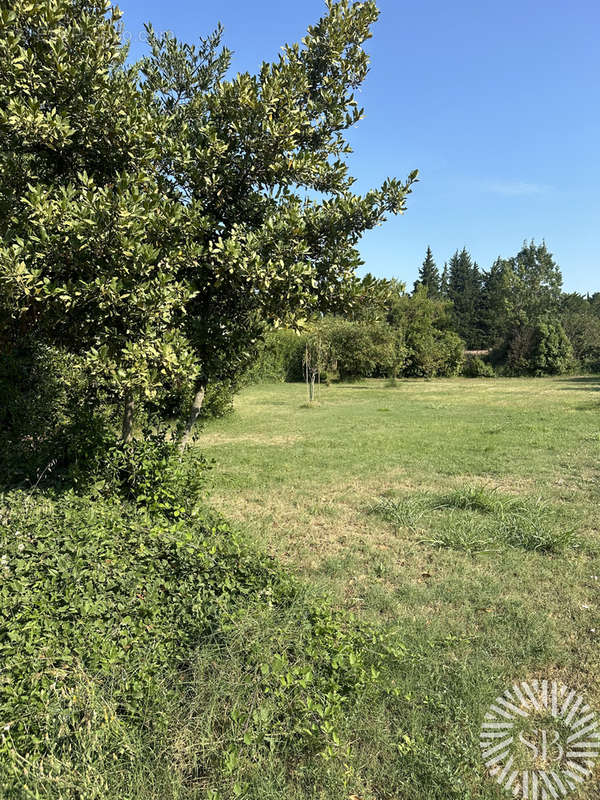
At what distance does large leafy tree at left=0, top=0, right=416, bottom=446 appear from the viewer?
9.15 ft

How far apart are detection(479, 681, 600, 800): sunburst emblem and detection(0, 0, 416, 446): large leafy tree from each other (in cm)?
268

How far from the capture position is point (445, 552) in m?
4.43

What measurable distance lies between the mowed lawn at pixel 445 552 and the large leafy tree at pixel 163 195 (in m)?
2.27

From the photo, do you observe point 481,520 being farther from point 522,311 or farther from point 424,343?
point 522,311

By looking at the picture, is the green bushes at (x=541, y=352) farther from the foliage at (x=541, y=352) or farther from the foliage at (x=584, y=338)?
the foliage at (x=584, y=338)

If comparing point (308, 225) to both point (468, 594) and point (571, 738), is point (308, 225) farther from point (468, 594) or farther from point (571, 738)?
point (571, 738)

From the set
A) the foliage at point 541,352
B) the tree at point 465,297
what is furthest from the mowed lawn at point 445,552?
the tree at point 465,297

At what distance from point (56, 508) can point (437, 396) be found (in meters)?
20.8

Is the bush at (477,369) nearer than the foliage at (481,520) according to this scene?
No

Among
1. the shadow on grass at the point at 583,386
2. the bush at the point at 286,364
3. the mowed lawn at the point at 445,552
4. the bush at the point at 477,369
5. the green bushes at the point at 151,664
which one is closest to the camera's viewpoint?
the green bushes at the point at 151,664

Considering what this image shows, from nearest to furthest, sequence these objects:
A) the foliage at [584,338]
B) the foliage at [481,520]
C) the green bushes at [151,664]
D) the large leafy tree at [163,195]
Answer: the green bushes at [151,664] → the large leafy tree at [163,195] → the foliage at [481,520] → the foliage at [584,338]

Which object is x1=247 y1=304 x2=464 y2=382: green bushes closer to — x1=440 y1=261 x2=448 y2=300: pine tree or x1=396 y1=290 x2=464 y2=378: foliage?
x1=396 y1=290 x2=464 y2=378: foliage

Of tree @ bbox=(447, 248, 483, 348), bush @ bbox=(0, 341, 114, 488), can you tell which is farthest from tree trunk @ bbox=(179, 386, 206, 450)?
tree @ bbox=(447, 248, 483, 348)

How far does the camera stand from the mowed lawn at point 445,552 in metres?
2.32
